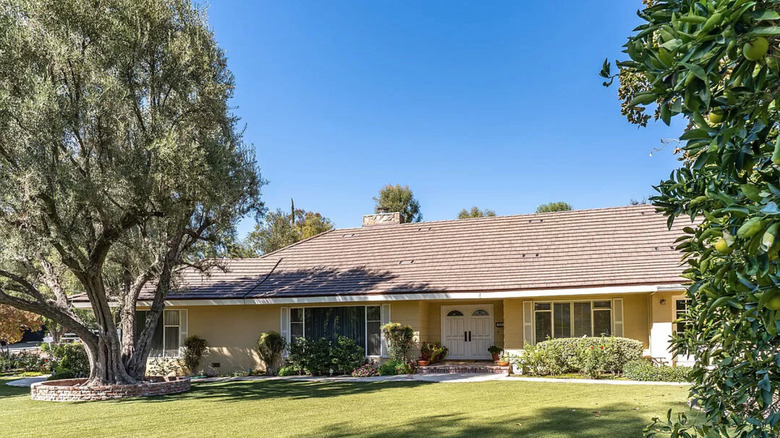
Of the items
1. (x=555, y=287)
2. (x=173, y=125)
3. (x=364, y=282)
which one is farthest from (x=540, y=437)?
(x=364, y=282)

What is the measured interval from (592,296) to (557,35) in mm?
8865

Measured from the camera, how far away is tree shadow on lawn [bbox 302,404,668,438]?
8430mm

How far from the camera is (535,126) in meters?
26.8

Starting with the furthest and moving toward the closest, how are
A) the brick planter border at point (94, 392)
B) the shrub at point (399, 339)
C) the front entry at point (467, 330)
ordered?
1. the front entry at point (467, 330)
2. the shrub at point (399, 339)
3. the brick planter border at point (94, 392)

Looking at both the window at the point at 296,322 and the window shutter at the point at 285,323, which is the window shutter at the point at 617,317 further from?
the window shutter at the point at 285,323

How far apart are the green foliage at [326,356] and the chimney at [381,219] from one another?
7512 mm

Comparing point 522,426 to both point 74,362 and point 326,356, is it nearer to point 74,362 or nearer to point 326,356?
point 326,356

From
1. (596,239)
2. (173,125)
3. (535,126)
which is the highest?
(535,126)

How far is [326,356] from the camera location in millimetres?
18984

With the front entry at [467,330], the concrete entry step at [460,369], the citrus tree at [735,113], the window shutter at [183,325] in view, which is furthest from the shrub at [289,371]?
the citrus tree at [735,113]

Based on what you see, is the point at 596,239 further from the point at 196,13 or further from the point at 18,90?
the point at 18,90

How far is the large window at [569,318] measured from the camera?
18.0 metres

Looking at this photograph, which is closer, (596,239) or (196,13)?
(196,13)

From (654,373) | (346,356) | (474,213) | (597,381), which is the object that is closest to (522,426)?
(597,381)
